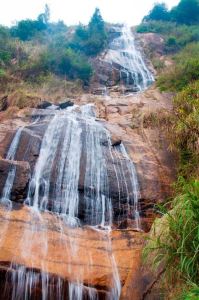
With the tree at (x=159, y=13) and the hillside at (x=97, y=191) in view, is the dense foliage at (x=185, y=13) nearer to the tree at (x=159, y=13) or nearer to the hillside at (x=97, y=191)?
the tree at (x=159, y=13)

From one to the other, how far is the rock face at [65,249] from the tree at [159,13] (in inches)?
1058

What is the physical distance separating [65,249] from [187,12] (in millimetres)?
26850

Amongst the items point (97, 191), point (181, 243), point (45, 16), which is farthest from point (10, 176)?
point (45, 16)

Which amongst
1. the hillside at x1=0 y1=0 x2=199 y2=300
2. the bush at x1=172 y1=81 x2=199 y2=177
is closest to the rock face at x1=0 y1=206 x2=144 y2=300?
the hillside at x1=0 y1=0 x2=199 y2=300

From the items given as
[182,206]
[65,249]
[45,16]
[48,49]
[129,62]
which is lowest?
[65,249]

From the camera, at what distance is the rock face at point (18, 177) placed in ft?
27.0

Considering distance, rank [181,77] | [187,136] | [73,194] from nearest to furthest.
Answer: [73,194] → [187,136] → [181,77]

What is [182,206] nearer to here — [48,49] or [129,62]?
[48,49]

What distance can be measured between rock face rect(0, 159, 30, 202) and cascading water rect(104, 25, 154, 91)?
1119 cm

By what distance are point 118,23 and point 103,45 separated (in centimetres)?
762

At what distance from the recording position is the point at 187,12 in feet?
95.0

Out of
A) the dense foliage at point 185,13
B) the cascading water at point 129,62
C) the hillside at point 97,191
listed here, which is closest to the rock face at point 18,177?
the hillside at point 97,191

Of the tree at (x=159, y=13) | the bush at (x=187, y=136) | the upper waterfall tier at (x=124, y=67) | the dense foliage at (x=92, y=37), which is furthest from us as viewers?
the tree at (x=159, y=13)

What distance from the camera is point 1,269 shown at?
19.5 ft
